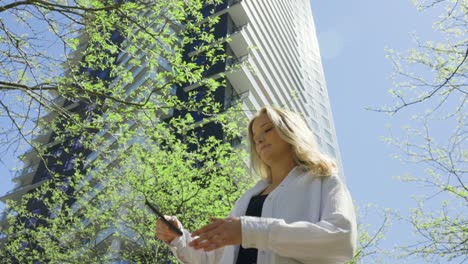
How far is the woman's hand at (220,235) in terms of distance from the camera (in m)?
1.74

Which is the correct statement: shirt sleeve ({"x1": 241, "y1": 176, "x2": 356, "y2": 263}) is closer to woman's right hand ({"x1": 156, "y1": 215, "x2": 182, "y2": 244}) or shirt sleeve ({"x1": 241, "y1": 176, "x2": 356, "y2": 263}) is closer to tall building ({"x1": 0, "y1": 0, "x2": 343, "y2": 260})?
woman's right hand ({"x1": 156, "y1": 215, "x2": 182, "y2": 244})

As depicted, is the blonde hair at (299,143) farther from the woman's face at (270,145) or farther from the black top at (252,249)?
the black top at (252,249)

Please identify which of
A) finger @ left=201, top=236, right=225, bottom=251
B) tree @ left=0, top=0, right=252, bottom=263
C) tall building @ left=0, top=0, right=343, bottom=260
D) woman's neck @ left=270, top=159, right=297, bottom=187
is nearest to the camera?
finger @ left=201, top=236, right=225, bottom=251

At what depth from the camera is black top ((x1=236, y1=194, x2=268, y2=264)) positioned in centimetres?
217

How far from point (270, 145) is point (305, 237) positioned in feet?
2.67

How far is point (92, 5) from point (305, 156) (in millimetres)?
4830

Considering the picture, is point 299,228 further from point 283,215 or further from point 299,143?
point 299,143

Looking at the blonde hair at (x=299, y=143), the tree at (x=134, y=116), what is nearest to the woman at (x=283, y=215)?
the blonde hair at (x=299, y=143)

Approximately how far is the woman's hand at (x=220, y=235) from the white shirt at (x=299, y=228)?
0.10 ft

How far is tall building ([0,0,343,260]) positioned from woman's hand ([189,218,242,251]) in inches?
805

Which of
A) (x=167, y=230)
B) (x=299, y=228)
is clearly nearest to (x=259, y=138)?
(x=167, y=230)

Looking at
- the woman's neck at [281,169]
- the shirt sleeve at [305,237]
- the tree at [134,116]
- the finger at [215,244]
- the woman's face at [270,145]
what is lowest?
the finger at [215,244]

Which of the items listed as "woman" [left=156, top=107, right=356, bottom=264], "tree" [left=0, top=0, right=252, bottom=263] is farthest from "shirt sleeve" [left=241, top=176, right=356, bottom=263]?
"tree" [left=0, top=0, right=252, bottom=263]

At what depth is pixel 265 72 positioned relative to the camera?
34.4 m
